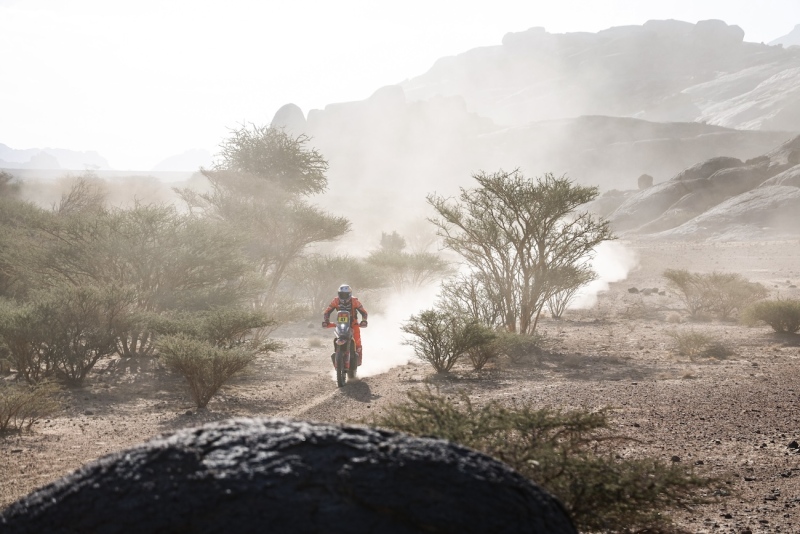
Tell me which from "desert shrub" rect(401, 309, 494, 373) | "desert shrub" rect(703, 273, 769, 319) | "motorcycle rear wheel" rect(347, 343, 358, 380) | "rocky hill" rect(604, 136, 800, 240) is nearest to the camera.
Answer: "motorcycle rear wheel" rect(347, 343, 358, 380)

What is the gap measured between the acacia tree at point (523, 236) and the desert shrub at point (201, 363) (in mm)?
7663

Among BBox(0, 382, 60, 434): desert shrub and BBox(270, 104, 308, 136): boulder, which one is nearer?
BBox(0, 382, 60, 434): desert shrub

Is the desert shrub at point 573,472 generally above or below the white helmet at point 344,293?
below

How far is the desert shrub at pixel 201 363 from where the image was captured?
1072 centimetres

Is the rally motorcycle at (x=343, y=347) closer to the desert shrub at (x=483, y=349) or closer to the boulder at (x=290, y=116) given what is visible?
the desert shrub at (x=483, y=349)

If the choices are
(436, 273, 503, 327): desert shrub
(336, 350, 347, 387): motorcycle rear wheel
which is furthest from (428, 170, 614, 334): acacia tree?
(336, 350, 347, 387): motorcycle rear wheel

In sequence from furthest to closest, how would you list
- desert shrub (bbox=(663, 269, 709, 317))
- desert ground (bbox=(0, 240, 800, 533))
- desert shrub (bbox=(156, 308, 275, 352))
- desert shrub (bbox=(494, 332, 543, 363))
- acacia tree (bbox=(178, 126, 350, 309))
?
acacia tree (bbox=(178, 126, 350, 309))
desert shrub (bbox=(663, 269, 709, 317))
desert shrub (bbox=(494, 332, 543, 363))
desert shrub (bbox=(156, 308, 275, 352))
desert ground (bbox=(0, 240, 800, 533))

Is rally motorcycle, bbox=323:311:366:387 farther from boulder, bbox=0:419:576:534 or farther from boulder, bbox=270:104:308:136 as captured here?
boulder, bbox=270:104:308:136

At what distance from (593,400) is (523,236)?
8.00 meters

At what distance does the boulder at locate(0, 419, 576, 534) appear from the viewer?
2.34m

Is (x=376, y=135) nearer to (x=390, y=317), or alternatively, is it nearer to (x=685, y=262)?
(x=685, y=262)

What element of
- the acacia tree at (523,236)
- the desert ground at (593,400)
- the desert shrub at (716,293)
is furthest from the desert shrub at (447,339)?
the desert shrub at (716,293)

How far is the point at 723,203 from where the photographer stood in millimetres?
54875

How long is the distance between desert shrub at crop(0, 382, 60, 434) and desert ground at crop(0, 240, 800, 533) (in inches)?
8.7
